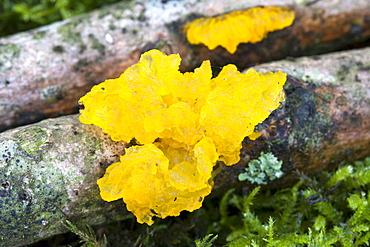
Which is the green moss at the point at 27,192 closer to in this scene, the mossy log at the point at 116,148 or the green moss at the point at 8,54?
the mossy log at the point at 116,148

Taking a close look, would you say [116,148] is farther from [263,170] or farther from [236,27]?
[236,27]

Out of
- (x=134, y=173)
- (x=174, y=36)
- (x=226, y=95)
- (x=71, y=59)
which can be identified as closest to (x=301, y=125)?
(x=226, y=95)

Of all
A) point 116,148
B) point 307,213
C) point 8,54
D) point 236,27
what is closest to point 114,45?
point 8,54

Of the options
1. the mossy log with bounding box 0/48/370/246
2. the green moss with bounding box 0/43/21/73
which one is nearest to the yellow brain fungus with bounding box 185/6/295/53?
the mossy log with bounding box 0/48/370/246

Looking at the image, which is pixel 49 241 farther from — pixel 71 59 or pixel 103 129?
pixel 71 59

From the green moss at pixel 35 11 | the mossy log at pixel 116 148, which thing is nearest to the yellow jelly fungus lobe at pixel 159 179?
the mossy log at pixel 116 148

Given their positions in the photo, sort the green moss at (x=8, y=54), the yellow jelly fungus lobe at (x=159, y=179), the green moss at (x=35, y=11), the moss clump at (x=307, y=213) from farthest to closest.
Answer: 1. the green moss at (x=35, y=11)
2. the green moss at (x=8, y=54)
3. the moss clump at (x=307, y=213)
4. the yellow jelly fungus lobe at (x=159, y=179)
